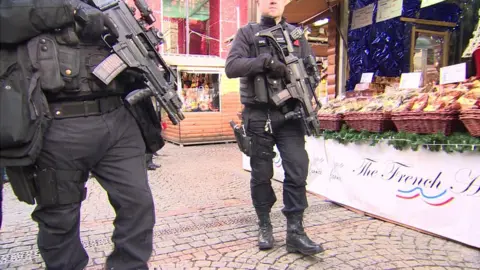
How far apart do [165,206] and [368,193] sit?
7.76 ft

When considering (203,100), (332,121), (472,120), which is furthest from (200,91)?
(472,120)

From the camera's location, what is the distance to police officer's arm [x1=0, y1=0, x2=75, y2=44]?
4.88ft

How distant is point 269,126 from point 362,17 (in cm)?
350

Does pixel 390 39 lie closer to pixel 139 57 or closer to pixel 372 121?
pixel 372 121

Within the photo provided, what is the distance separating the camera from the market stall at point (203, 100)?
10719 millimetres

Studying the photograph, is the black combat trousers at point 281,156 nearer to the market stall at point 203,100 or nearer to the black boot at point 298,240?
the black boot at point 298,240

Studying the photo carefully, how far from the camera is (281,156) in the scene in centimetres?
286

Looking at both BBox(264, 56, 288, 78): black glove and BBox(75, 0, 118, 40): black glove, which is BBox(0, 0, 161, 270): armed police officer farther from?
BBox(264, 56, 288, 78): black glove

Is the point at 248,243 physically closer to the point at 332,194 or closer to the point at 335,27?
the point at 332,194

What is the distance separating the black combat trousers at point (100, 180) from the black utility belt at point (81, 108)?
0.09 ft

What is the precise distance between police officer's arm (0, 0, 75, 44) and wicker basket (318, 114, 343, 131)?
3118 mm

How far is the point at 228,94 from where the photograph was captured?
11484 millimetres

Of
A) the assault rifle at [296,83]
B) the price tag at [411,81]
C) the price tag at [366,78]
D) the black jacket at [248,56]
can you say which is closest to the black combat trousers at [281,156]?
the assault rifle at [296,83]

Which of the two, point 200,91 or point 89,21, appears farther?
point 200,91
